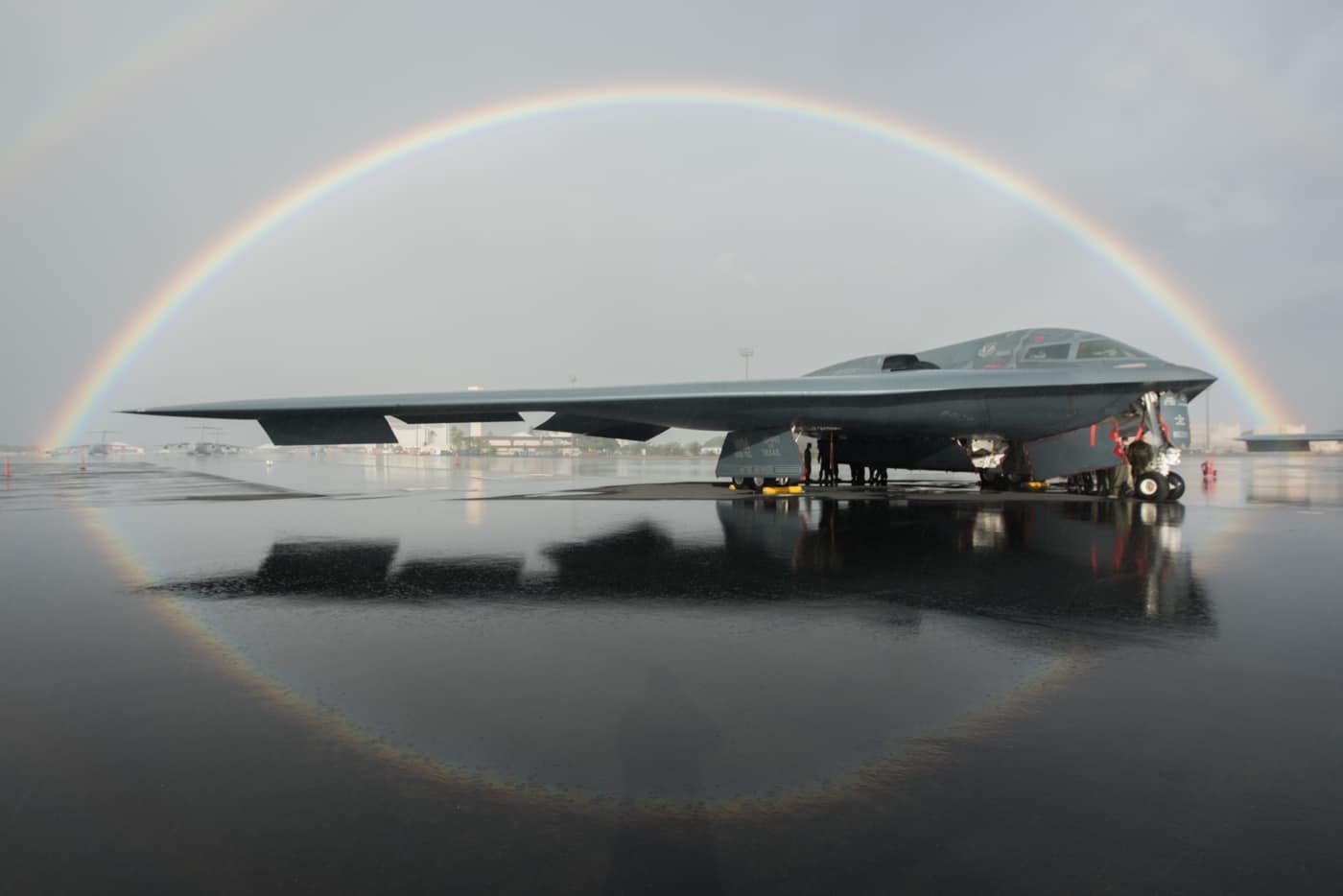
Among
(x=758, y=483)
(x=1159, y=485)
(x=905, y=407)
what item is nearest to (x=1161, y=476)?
(x=1159, y=485)

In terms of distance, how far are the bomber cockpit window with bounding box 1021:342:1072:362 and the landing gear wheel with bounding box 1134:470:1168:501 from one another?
3235 millimetres

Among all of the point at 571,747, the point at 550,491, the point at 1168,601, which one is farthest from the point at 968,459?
the point at 571,747

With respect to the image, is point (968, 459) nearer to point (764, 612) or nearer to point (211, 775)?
point (764, 612)

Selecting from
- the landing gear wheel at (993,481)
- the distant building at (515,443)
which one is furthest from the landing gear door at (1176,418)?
the distant building at (515,443)

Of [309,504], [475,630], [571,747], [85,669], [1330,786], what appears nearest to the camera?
[1330,786]

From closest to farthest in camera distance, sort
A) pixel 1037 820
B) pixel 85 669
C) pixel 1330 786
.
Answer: pixel 1037 820 < pixel 1330 786 < pixel 85 669

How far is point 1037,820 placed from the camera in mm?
2105

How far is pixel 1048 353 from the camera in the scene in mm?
12672

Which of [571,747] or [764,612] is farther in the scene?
[764,612]

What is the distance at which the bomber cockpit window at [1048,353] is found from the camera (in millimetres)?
12523

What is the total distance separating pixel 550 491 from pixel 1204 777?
1628cm

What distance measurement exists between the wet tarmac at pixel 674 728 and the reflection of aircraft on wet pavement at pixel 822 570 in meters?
0.07

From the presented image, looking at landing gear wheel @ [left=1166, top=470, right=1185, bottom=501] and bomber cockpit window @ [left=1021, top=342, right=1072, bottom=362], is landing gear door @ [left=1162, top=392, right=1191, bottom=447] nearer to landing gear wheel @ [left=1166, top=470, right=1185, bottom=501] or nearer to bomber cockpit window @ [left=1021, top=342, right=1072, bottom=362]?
landing gear wheel @ [left=1166, top=470, right=1185, bottom=501]

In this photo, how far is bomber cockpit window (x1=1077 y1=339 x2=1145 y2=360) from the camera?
475 inches
